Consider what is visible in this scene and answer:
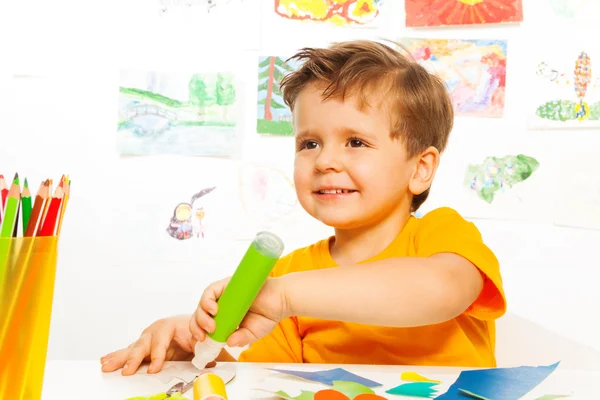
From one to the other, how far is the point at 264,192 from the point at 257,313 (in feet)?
2.58

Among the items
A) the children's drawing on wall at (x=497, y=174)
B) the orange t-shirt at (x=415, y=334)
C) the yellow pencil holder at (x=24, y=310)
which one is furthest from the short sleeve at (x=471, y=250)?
the children's drawing on wall at (x=497, y=174)

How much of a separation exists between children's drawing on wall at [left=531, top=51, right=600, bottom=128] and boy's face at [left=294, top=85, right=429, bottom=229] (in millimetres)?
614

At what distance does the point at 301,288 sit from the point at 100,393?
16 centimetres

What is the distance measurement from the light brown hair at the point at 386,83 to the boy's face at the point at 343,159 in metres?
0.01

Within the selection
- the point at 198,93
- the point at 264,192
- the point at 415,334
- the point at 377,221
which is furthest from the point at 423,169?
the point at 198,93

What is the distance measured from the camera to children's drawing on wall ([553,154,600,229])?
1.21 m

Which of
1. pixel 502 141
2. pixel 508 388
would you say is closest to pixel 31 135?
pixel 502 141

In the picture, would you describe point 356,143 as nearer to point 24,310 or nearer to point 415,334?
point 415,334

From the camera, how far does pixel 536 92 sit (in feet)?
4.01

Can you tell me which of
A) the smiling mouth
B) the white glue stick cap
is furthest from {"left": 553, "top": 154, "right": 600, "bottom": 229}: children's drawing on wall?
the white glue stick cap

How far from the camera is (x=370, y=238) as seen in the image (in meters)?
0.77

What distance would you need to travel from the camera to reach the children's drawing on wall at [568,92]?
1214 mm

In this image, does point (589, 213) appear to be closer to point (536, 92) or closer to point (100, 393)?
point (536, 92)

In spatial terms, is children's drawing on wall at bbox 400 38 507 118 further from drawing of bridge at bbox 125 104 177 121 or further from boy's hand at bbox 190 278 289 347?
boy's hand at bbox 190 278 289 347
